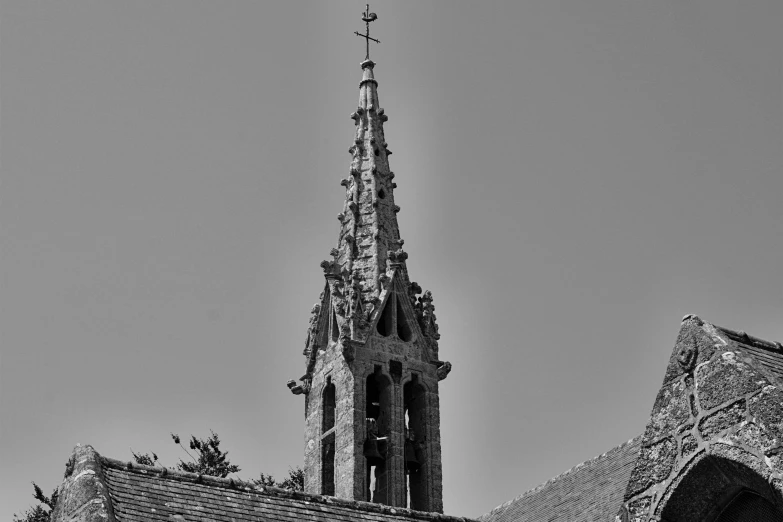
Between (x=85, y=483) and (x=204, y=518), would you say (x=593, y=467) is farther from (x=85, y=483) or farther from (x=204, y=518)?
(x=85, y=483)

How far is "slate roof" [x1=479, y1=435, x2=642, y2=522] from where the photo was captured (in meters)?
17.9

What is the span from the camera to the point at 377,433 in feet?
93.9

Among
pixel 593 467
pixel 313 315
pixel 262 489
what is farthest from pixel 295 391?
pixel 262 489

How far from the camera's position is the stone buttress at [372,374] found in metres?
28.0

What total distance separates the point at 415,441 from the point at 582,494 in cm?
1054

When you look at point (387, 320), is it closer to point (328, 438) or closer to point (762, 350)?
point (328, 438)

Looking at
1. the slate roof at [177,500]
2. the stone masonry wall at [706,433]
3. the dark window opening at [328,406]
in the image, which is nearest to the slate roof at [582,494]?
the slate roof at [177,500]

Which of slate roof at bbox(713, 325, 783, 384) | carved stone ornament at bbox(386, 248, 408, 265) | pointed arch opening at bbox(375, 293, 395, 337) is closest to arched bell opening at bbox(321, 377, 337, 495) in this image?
pointed arch opening at bbox(375, 293, 395, 337)

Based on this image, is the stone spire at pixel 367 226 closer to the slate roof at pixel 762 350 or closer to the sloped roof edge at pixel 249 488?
the sloped roof edge at pixel 249 488

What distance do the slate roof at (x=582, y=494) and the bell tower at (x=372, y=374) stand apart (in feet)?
23.5

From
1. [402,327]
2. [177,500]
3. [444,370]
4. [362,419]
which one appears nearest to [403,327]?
[402,327]

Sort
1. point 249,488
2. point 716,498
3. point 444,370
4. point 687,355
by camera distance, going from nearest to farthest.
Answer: point 716,498
point 687,355
point 249,488
point 444,370

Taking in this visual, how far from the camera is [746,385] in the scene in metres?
6.78

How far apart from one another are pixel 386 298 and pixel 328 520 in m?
16.0
